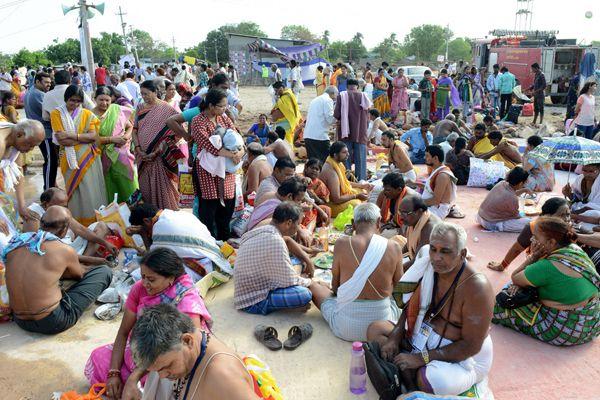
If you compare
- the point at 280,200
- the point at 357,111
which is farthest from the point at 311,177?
the point at 357,111

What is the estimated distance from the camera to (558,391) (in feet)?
10.7

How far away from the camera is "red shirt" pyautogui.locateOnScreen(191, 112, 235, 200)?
5238mm

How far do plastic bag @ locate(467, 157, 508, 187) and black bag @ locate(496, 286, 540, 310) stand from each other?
468 cm

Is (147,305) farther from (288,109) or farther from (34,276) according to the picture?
(288,109)

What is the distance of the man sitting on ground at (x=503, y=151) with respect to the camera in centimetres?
832

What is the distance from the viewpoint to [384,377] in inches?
117

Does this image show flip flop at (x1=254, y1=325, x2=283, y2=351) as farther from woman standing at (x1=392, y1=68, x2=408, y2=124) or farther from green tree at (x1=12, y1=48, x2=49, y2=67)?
green tree at (x1=12, y1=48, x2=49, y2=67)

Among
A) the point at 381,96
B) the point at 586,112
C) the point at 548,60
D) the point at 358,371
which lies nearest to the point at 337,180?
the point at 358,371

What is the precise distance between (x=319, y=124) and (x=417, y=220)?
401 centimetres

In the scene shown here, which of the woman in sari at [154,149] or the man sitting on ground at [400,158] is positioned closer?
the woman in sari at [154,149]

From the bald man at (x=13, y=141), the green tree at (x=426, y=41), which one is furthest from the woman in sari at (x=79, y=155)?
the green tree at (x=426, y=41)

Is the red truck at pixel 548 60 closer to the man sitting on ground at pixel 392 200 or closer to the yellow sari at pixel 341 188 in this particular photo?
the yellow sari at pixel 341 188

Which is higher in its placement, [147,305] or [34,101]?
[34,101]

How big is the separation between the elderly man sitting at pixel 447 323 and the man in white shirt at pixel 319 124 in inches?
203
